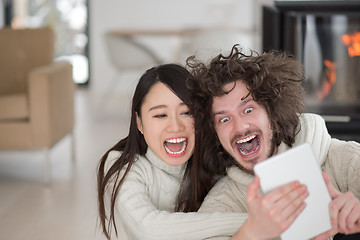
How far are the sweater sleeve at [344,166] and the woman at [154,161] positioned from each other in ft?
0.96

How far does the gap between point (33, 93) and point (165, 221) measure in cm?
253

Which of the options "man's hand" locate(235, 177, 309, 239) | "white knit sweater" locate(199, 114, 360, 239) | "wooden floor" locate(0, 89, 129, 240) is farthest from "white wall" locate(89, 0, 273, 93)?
"man's hand" locate(235, 177, 309, 239)

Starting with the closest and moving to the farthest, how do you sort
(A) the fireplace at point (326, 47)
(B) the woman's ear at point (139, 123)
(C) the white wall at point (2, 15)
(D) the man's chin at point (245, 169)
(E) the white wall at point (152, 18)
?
(D) the man's chin at point (245, 169)
(B) the woman's ear at point (139, 123)
(A) the fireplace at point (326, 47)
(E) the white wall at point (152, 18)
(C) the white wall at point (2, 15)

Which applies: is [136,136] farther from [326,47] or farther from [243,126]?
[326,47]

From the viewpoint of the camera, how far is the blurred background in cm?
327

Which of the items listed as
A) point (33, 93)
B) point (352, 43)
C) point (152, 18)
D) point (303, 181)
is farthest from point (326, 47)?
point (152, 18)

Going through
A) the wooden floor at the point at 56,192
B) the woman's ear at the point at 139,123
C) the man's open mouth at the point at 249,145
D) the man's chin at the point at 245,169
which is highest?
the woman's ear at the point at 139,123

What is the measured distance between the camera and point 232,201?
1952mm

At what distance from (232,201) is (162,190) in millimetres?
202

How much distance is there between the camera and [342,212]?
157cm

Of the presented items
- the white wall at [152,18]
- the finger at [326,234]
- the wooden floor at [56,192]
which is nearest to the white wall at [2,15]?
the white wall at [152,18]

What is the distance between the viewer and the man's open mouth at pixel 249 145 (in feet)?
6.00

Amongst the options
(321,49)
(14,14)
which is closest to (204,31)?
(321,49)

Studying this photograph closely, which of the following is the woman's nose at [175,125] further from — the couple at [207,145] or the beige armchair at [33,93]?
the beige armchair at [33,93]
